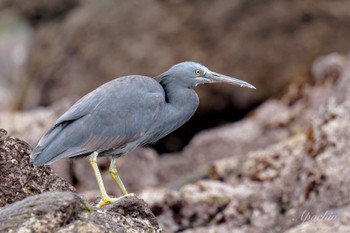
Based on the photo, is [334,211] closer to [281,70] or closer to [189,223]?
[189,223]

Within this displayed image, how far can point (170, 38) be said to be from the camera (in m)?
Result: 20.1

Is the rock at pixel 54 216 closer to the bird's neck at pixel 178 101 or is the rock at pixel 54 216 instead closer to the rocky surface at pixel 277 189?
the bird's neck at pixel 178 101

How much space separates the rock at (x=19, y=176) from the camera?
6812 mm

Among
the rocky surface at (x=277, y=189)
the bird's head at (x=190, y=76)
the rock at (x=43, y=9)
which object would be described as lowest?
the rocky surface at (x=277, y=189)

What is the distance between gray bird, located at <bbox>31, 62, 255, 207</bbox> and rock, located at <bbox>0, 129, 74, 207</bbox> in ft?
1.61

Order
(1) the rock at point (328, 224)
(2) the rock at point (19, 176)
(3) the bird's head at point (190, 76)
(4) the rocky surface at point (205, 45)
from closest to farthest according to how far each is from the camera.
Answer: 1. (2) the rock at point (19, 176)
2. (1) the rock at point (328, 224)
3. (3) the bird's head at point (190, 76)
4. (4) the rocky surface at point (205, 45)

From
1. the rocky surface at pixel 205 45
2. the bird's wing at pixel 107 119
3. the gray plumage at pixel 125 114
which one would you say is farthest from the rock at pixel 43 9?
the bird's wing at pixel 107 119

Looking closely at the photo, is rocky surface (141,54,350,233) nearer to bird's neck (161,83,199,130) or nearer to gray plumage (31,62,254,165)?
bird's neck (161,83,199,130)

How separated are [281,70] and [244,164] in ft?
23.1

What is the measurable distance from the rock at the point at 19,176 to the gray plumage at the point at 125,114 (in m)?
0.50

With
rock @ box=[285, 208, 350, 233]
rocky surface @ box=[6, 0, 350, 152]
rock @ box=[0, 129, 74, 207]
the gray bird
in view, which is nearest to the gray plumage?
the gray bird

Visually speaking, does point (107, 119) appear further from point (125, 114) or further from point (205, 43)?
point (205, 43)

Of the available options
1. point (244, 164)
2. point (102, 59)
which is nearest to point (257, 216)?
point (244, 164)

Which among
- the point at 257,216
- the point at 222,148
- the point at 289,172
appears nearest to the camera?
the point at 257,216
